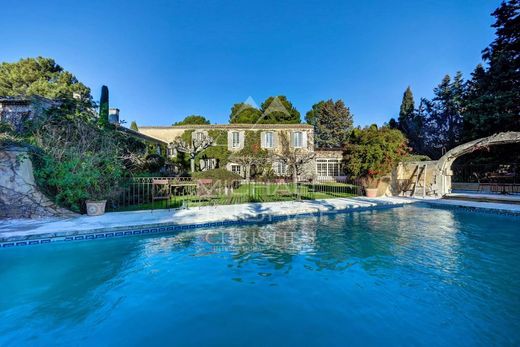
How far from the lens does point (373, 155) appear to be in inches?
536

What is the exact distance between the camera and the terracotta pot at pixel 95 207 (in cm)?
790

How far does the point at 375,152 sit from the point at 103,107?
49.5 ft

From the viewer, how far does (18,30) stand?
43.0ft

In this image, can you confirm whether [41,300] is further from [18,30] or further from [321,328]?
[18,30]

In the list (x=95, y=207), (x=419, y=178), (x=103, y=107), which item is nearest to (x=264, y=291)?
(x=95, y=207)

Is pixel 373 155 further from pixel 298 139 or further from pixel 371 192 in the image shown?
pixel 298 139

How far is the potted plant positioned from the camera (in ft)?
44.4

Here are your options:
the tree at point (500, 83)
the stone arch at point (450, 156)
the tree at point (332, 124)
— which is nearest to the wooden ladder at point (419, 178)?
the stone arch at point (450, 156)

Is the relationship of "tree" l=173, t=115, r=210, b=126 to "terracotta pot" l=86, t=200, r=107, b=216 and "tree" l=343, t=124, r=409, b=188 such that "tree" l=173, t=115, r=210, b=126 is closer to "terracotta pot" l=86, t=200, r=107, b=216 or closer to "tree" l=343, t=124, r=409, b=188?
"tree" l=343, t=124, r=409, b=188

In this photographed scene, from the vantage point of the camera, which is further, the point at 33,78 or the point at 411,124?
the point at 411,124

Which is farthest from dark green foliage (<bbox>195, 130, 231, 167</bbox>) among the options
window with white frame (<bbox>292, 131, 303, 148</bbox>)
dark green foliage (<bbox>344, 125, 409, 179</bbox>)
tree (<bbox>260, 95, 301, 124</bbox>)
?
tree (<bbox>260, 95, 301, 124</bbox>)

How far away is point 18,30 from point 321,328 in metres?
19.3

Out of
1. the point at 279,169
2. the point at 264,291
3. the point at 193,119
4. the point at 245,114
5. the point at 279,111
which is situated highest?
the point at 279,111

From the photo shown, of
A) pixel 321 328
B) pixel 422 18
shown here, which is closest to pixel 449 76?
pixel 422 18
